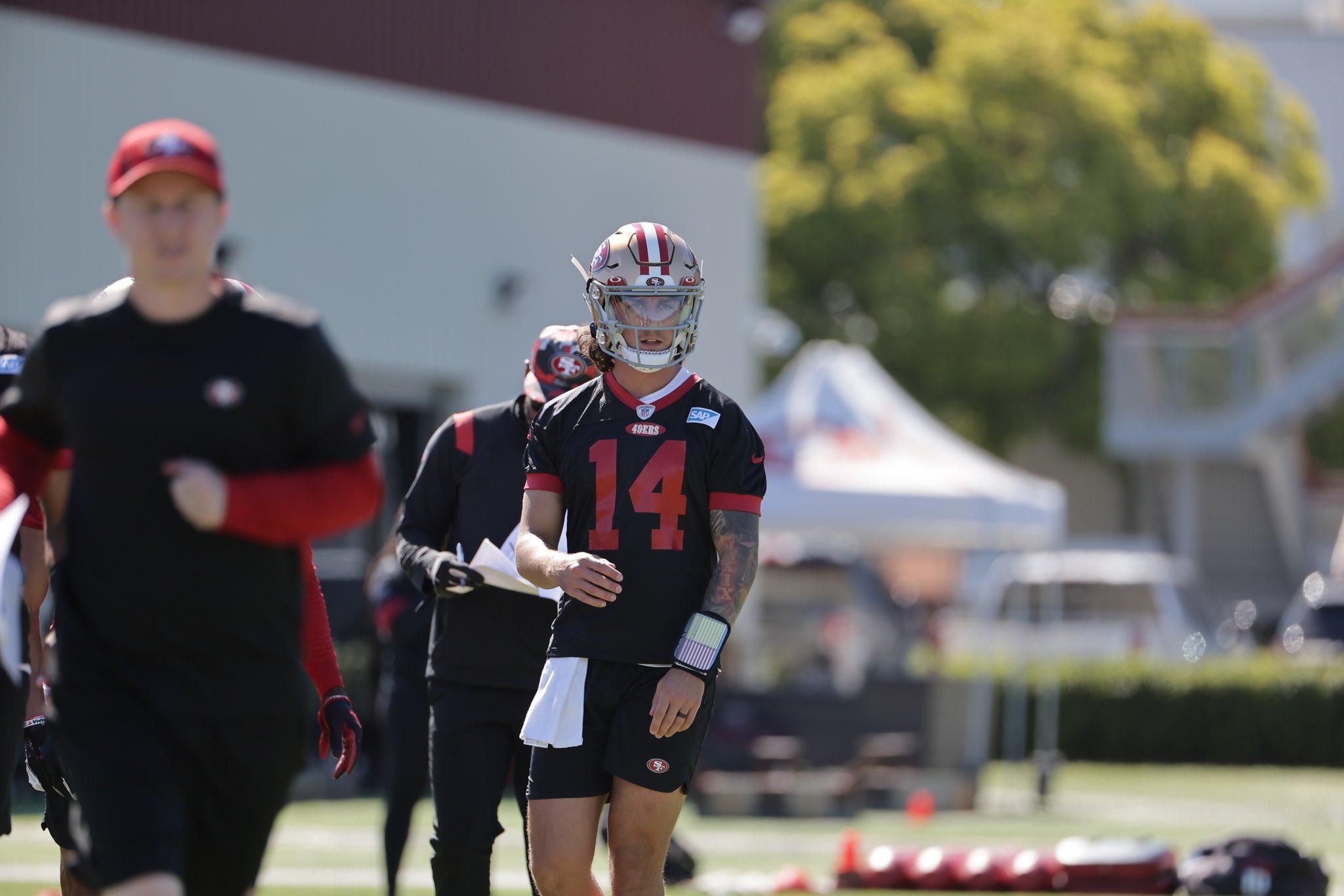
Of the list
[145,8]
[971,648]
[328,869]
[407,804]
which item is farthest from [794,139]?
[407,804]

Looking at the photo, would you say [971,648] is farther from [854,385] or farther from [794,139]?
[794,139]

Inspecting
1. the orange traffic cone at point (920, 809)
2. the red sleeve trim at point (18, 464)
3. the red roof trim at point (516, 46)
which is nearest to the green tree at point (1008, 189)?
the red roof trim at point (516, 46)

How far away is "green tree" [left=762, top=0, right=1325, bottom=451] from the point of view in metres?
39.6

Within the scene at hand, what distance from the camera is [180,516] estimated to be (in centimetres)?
438

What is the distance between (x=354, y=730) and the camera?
17.8 ft

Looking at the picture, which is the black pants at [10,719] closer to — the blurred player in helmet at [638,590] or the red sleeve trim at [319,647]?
the red sleeve trim at [319,647]

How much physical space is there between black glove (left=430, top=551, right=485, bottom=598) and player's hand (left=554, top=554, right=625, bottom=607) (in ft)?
3.29

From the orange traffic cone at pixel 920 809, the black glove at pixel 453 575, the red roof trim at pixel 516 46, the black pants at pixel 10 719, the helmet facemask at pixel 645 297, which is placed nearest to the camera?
the black pants at pixel 10 719

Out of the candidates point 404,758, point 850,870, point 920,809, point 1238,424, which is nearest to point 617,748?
point 404,758

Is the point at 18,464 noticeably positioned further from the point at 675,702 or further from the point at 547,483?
the point at 675,702

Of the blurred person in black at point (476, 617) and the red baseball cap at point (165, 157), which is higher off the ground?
the red baseball cap at point (165, 157)

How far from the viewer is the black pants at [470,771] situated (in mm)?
6574

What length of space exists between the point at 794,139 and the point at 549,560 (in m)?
36.1

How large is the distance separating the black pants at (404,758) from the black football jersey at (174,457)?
4177 millimetres
